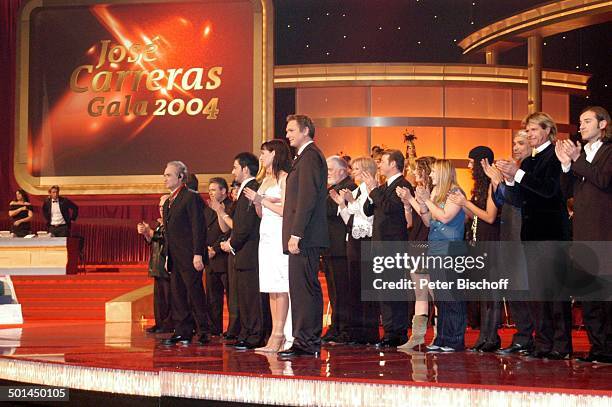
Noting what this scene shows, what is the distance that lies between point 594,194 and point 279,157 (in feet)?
6.76

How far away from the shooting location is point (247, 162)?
6.74 metres

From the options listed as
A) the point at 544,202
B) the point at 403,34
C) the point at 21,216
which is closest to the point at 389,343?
the point at 544,202

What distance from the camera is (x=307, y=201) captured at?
5.45 m

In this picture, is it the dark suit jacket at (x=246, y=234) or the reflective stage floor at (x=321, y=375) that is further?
the dark suit jacket at (x=246, y=234)

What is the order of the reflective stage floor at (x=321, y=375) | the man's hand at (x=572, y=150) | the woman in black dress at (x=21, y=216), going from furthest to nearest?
the woman in black dress at (x=21, y=216) → the man's hand at (x=572, y=150) → the reflective stage floor at (x=321, y=375)

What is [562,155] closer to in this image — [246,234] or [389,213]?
[389,213]

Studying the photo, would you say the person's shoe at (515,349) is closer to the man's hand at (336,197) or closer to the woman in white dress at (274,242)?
the woman in white dress at (274,242)

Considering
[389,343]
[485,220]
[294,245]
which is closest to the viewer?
[294,245]

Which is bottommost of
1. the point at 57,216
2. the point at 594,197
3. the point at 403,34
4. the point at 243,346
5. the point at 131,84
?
the point at 243,346

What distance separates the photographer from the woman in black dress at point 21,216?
14.8 m

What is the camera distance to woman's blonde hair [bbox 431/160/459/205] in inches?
248

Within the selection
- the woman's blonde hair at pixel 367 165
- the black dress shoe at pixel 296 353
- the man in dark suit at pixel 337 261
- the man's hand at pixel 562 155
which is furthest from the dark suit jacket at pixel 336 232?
the man's hand at pixel 562 155

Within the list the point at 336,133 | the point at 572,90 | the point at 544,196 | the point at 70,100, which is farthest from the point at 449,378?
the point at 572,90

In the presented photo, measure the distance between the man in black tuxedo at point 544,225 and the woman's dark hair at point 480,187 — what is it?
85cm
